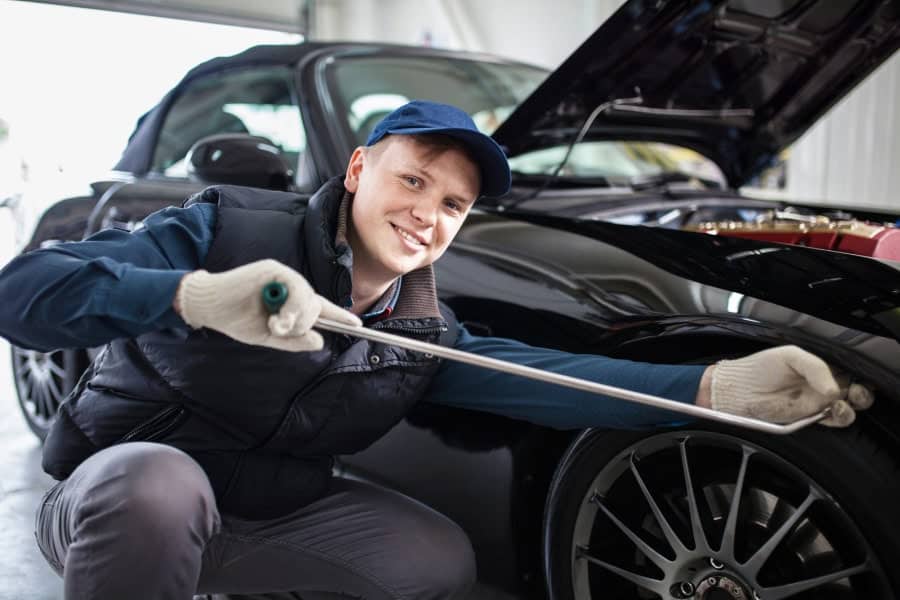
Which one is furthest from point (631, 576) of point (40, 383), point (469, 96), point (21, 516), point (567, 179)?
point (40, 383)

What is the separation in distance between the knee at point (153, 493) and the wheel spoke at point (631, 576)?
2.07 ft

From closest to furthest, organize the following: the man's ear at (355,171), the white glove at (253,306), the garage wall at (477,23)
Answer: the white glove at (253,306), the man's ear at (355,171), the garage wall at (477,23)

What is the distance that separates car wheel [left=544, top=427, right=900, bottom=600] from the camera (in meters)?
1.25

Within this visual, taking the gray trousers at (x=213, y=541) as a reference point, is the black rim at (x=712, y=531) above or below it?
above

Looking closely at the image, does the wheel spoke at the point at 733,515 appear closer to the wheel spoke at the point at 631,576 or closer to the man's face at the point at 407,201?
the wheel spoke at the point at 631,576

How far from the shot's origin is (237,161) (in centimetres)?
218

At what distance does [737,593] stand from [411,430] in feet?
2.33

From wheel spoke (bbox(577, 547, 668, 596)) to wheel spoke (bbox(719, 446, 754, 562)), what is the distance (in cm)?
13

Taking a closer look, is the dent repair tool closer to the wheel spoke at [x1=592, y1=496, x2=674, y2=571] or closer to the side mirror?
the wheel spoke at [x1=592, y1=496, x2=674, y2=571]

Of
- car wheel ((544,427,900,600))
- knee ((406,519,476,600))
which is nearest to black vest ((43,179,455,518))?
knee ((406,519,476,600))

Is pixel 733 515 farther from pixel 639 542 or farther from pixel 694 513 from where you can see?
pixel 639 542

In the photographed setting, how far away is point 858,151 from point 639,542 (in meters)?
6.34

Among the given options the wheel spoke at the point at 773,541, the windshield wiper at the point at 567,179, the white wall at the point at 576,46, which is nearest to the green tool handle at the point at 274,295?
the wheel spoke at the point at 773,541

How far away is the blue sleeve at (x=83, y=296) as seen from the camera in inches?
48.6
